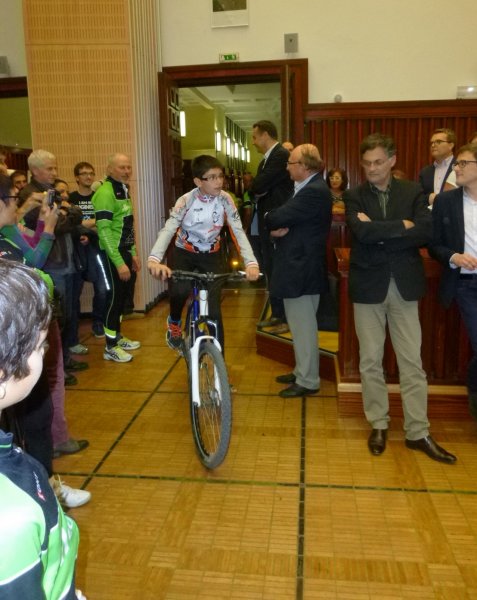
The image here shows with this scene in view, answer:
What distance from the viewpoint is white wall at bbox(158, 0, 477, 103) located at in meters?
6.32

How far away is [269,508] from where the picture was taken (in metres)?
2.56

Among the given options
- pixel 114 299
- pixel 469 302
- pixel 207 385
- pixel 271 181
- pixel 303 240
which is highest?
pixel 271 181

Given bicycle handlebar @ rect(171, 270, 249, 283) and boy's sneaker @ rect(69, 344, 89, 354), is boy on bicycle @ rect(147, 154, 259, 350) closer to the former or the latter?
bicycle handlebar @ rect(171, 270, 249, 283)

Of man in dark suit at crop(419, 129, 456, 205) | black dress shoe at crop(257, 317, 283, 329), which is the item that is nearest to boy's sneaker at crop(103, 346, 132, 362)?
black dress shoe at crop(257, 317, 283, 329)

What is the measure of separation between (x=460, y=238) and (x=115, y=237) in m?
2.68

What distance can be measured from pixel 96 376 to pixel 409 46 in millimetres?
5004

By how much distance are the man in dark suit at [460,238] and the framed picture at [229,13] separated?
450cm

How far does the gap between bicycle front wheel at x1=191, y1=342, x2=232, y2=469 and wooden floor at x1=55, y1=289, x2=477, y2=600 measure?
11cm

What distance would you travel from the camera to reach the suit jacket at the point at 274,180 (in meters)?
4.65

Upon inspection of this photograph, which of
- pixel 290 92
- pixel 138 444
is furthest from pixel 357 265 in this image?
pixel 290 92

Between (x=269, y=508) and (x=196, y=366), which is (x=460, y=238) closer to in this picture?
(x=196, y=366)

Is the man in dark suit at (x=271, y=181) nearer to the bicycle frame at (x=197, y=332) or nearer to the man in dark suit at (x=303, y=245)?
the man in dark suit at (x=303, y=245)

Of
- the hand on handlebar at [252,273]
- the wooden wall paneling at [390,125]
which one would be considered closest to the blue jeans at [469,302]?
the hand on handlebar at [252,273]

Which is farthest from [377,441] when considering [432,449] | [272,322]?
[272,322]
